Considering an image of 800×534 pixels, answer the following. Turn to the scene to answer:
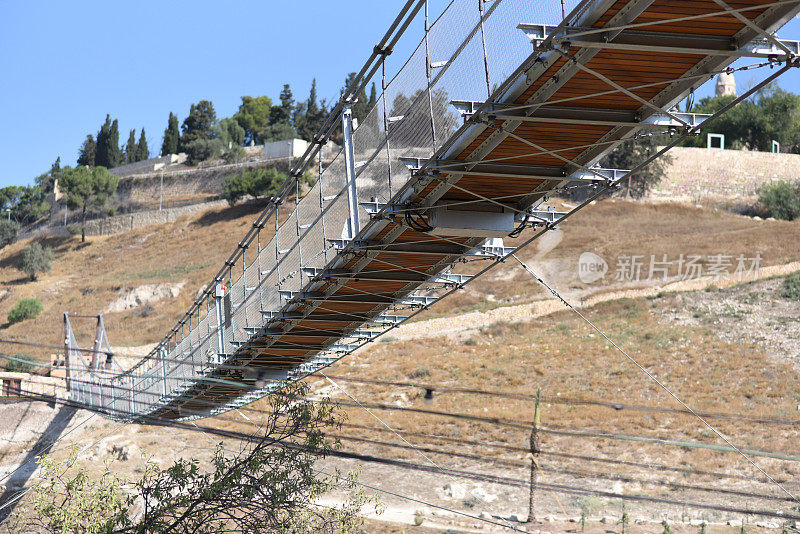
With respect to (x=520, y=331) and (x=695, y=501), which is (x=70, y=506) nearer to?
(x=695, y=501)

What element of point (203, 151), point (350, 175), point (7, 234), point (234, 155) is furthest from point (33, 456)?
point (203, 151)

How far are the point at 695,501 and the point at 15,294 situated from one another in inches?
2326

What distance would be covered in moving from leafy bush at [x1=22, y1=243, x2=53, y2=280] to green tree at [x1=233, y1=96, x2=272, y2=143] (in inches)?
1748

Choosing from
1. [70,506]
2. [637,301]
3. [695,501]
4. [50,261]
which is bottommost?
[695,501]

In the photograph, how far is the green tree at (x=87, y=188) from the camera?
8456cm

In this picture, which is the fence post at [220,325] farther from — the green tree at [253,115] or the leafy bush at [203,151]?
the green tree at [253,115]

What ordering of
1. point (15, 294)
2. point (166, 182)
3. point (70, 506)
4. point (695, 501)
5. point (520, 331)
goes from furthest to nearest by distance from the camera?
point (166, 182) → point (15, 294) → point (520, 331) → point (695, 501) → point (70, 506)

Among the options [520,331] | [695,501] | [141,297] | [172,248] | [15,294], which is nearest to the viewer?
[695,501]

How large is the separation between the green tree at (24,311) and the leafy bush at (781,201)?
56.2m

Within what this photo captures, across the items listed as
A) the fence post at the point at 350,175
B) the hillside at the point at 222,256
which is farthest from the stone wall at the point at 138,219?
the fence post at the point at 350,175

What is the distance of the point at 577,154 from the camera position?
9141 millimetres

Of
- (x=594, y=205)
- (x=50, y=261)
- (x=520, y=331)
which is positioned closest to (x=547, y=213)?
(x=520, y=331)

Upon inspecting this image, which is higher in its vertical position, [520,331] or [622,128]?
[622,128]

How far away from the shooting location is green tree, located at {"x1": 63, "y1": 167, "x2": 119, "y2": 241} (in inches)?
3329
